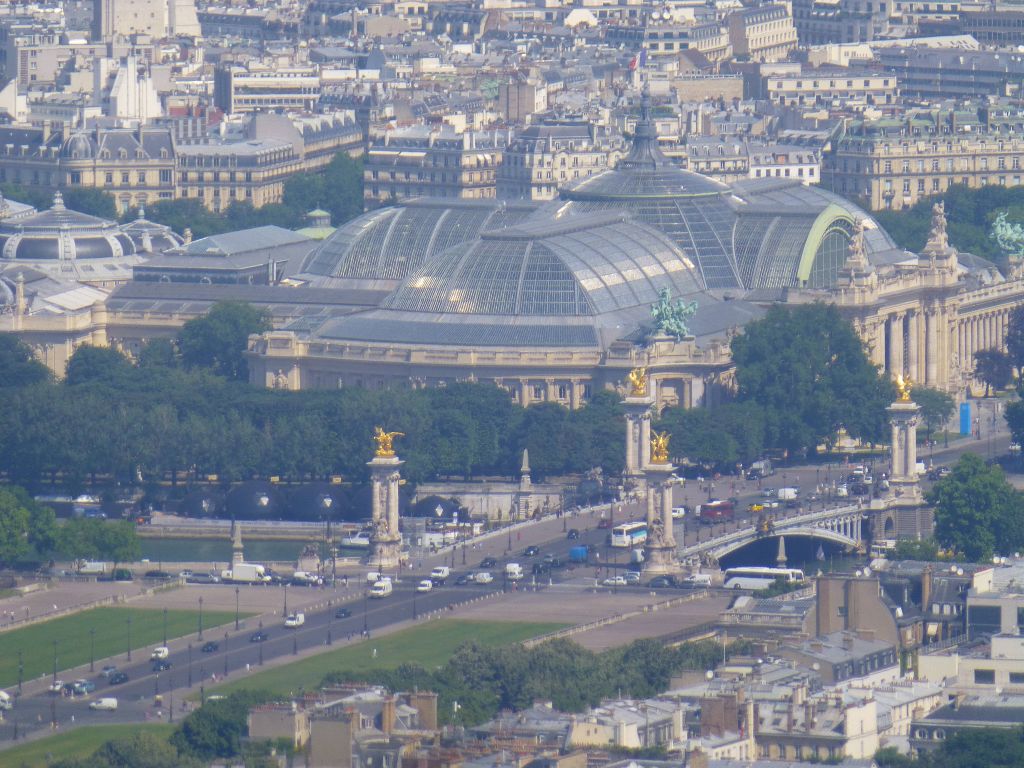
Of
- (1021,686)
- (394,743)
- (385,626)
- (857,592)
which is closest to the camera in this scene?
(394,743)

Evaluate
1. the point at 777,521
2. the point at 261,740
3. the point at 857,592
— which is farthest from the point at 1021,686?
the point at 777,521

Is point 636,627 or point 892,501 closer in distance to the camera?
point 636,627

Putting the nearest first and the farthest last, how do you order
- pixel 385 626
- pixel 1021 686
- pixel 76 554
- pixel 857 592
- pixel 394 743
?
pixel 394 743 < pixel 1021 686 < pixel 857 592 < pixel 385 626 < pixel 76 554

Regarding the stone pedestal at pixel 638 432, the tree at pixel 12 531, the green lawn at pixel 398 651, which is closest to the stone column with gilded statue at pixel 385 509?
the stone pedestal at pixel 638 432

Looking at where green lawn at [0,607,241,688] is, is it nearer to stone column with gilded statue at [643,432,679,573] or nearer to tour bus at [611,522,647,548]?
stone column with gilded statue at [643,432,679,573]

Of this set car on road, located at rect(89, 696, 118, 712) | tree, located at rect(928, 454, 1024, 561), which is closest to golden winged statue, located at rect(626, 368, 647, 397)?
tree, located at rect(928, 454, 1024, 561)

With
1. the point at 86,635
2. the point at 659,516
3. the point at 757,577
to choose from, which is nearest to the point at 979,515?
the point at 757,577

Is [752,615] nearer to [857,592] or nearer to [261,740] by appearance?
[857,592]

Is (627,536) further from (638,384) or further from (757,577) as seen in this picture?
(757,577)
